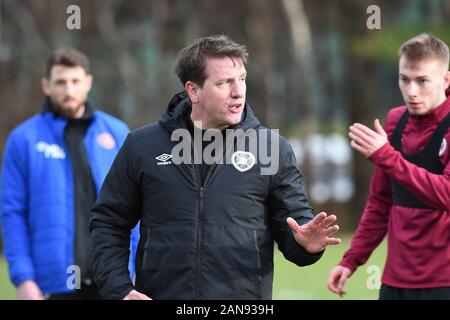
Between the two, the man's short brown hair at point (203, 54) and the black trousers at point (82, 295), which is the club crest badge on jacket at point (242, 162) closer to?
the man's short brown hair at point (203, 54)

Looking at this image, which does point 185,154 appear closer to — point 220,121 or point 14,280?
point 220,121

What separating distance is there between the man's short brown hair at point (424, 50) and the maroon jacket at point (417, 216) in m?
0.28

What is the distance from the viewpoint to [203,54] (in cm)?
500

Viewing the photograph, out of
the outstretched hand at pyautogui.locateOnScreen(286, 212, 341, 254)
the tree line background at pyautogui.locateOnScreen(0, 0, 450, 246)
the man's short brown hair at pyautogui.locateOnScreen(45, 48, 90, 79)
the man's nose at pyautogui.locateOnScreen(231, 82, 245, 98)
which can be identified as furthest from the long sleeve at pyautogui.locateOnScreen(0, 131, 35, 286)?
the tree line background at pyautogui.locateOnScreen(0, 0, 450, 246)

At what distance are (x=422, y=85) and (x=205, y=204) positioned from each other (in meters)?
1.73

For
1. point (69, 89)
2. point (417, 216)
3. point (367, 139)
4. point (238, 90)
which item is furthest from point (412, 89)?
point (69, 89)

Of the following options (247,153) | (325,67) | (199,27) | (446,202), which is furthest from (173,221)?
(325,67)

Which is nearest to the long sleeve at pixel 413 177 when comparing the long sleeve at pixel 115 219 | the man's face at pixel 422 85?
the man's face at pixel 422 85

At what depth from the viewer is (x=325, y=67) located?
23984 mm

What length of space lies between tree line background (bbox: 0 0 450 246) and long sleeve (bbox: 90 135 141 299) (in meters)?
15.5

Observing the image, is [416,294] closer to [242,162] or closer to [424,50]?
[424,50]

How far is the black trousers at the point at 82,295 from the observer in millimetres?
6676
